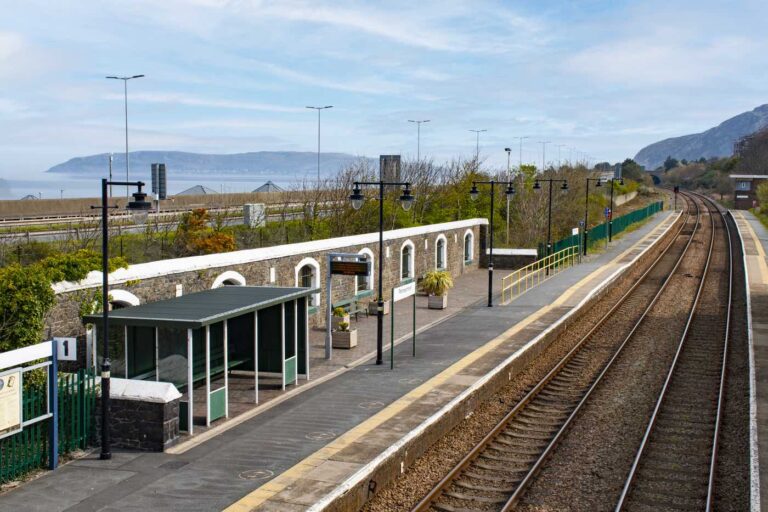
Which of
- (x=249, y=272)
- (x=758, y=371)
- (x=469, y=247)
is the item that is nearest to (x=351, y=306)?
(x=249, y=272)

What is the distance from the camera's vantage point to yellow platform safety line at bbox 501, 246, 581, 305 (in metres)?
31.5

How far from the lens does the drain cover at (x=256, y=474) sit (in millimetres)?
11664

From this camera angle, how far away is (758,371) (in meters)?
18.9

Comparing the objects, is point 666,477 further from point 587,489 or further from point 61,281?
point 61,281

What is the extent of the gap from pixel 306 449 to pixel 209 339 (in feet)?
13.4

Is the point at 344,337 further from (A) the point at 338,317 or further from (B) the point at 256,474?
(B) the point at 256,474

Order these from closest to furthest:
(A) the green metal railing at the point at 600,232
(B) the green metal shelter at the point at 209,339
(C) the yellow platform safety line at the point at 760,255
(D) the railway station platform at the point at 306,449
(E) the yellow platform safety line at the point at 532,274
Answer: (D) the railway station platform at the point at 306,449 < (B) the green metal shelter at the point at 209,339 < (E) the yellow platform safety line at the point at 532,274 < (C) the yellow platform safety line at the point at 760,255 < (A) the green metal railing at the point at 600,232

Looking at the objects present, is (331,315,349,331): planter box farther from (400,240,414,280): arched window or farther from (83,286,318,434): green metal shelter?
(400,240,414,280): arched window

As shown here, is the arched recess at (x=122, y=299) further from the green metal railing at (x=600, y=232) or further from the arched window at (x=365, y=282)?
the green metal railing at (x=600, y=232)

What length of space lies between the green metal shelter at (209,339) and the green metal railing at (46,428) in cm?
121

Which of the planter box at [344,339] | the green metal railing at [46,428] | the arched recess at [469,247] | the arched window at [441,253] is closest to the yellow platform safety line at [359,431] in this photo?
the planter box at [344,339]

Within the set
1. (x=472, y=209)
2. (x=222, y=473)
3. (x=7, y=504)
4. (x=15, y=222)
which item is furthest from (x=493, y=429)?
(x=472, y=209)

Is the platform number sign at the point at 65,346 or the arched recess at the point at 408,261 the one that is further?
the arched recess at the point at 408,261

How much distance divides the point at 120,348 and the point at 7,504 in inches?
206
